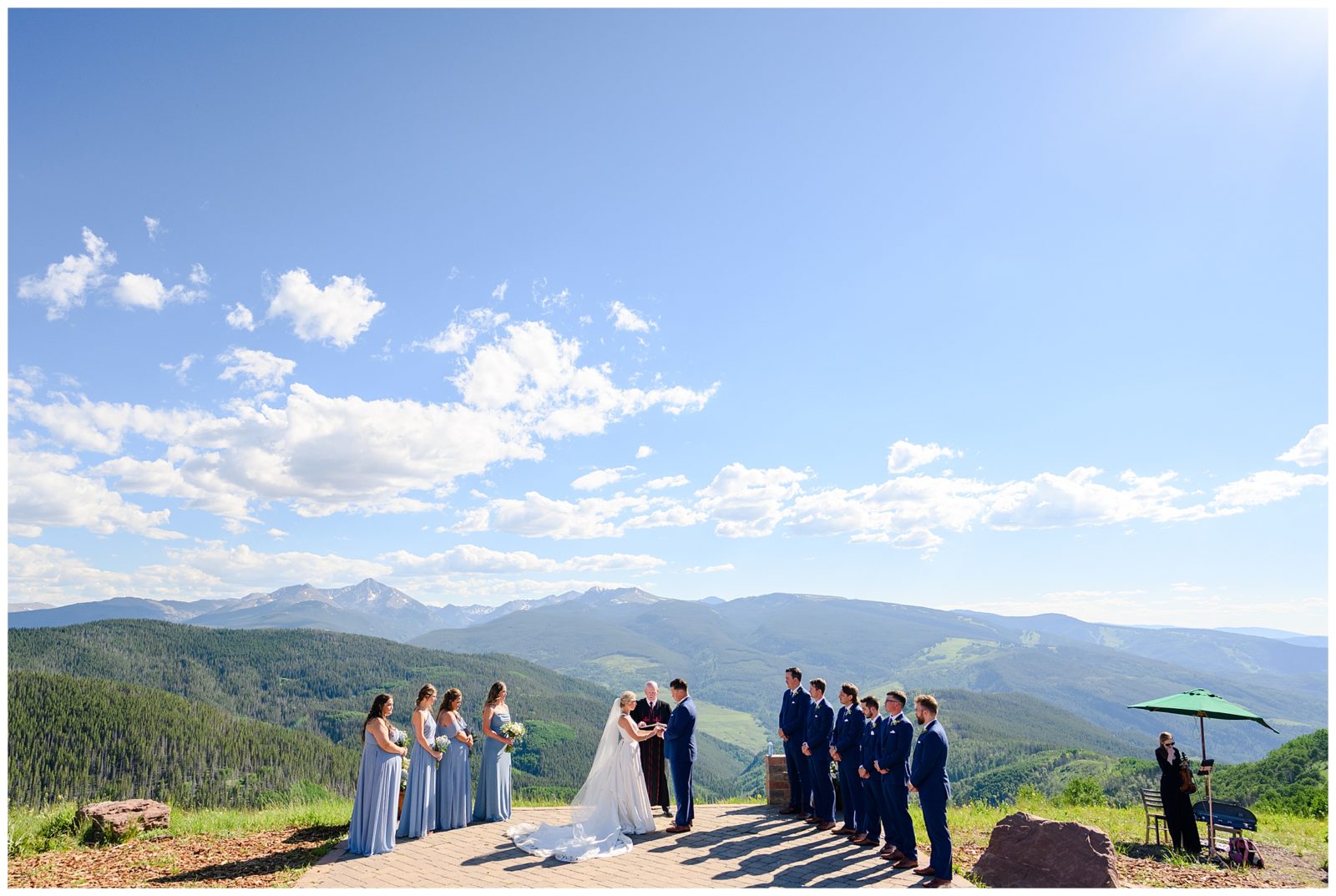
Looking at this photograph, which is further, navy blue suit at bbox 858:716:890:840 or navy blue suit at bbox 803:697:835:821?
navy blue suit at bbox 803:697:835:821

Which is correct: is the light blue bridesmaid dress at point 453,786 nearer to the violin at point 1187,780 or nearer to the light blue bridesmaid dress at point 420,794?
the light blue bridesmaid dress at point 420,794

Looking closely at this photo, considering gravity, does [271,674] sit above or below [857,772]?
below

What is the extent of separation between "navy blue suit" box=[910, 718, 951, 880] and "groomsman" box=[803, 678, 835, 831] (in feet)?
6.97

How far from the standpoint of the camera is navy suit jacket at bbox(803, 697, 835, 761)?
11312 millimetres

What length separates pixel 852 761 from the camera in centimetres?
1061

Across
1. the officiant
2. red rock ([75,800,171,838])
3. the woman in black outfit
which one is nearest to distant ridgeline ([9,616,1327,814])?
red rock ([75,800,171,838])

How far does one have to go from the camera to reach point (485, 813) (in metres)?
11.5

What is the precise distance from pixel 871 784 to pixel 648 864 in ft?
10.6

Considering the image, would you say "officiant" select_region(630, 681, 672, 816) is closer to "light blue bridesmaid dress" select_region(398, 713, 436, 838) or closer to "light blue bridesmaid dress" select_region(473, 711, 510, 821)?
"light blue bridesmaid dress" select_region(473, 711, 510, 821)

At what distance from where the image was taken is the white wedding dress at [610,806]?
34.0ft

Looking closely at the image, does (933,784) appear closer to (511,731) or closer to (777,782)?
(777,782)

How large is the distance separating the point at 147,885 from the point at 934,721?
382 inches

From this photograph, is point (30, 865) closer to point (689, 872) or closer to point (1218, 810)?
point (689, 872)

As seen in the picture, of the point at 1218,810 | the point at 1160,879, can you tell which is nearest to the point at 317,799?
the point at 1160,879
